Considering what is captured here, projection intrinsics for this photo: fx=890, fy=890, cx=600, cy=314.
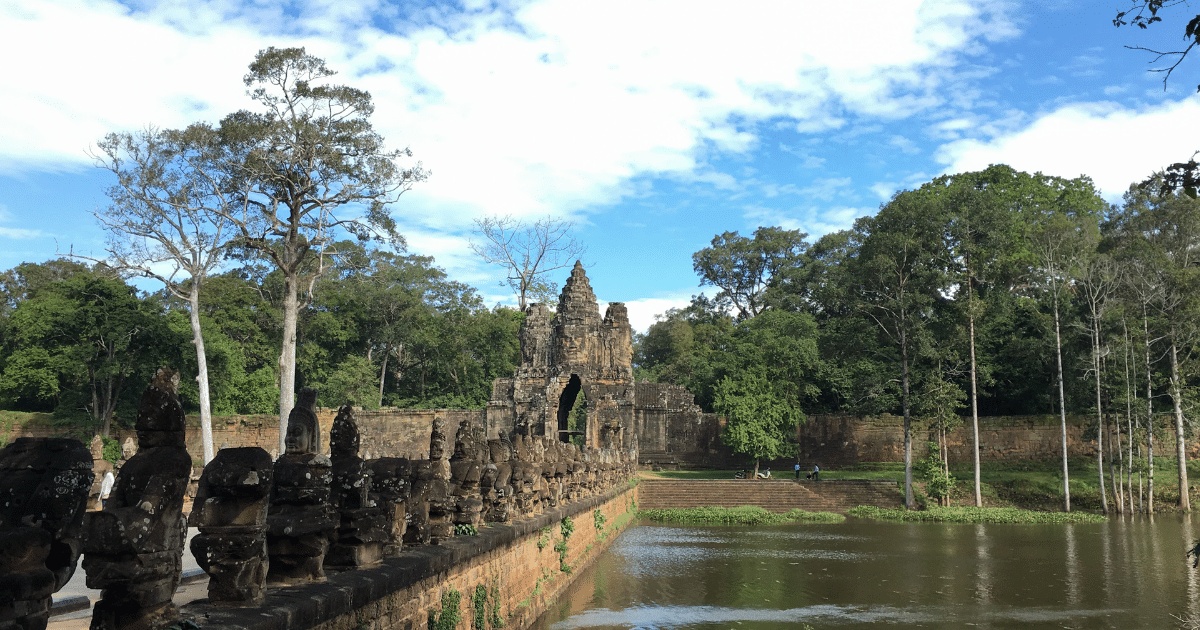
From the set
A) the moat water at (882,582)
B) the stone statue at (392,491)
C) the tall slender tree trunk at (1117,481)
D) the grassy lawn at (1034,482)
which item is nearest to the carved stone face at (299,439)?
the stone statue at (392,491)

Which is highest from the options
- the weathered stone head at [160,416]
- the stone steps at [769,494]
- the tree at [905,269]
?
the tree at [905,269]

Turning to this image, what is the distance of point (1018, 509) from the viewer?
28.6 metres

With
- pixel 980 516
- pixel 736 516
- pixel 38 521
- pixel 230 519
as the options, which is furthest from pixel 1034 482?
pixel 38 521

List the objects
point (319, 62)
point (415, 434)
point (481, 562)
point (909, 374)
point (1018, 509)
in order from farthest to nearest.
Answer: point (415, 434)
point (909, 374)
point (1018, 509)
point (319, 62)
point (481, 562)

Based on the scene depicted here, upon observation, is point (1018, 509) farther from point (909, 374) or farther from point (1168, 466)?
point (1168, 466)

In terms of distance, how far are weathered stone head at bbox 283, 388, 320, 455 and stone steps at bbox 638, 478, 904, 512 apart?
2430 centimetres

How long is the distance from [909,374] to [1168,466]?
416 inches

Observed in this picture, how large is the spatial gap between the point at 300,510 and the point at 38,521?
1645 millimetres

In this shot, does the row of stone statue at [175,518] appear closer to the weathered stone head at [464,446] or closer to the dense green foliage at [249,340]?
the weathered stone head at [464,446]

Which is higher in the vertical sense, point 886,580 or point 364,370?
point 364,370

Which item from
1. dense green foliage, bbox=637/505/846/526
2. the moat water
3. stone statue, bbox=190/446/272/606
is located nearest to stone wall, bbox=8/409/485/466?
dense green foliage, bbox=637/505/846/526

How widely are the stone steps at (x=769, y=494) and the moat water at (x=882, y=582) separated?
5976 millimetres

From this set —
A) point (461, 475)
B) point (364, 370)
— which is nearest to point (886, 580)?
point (461, 475)

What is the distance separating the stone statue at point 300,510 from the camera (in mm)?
4625
